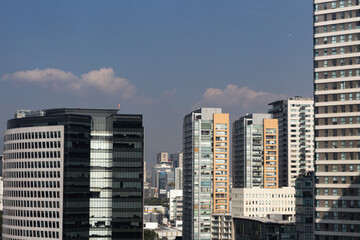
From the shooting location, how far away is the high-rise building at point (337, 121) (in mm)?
145750

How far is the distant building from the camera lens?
601 ft

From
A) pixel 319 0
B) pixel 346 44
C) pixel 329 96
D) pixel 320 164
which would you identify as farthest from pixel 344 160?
pixel 319 0

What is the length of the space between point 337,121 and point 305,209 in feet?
139

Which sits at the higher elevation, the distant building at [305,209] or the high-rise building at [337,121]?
the high-rise building at [337,121]

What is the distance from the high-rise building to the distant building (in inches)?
1357

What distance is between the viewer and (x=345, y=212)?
14500cm

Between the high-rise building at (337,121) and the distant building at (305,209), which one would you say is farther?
the distant building at (305,209)

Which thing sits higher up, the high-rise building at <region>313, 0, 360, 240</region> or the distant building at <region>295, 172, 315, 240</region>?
the high-rise building at <region>313, 0, 360, 240</region>

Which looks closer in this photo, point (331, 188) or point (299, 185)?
point (331, 188)

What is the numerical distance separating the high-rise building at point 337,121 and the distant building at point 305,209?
34.5m

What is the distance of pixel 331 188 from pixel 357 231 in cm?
1080

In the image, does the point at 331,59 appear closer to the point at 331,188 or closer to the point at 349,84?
the point at 349,84

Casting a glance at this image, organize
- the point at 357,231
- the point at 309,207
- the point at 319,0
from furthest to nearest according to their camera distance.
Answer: the point at 309,207, the point at 319,0, the point at 357,231

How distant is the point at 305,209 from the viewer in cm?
18388
